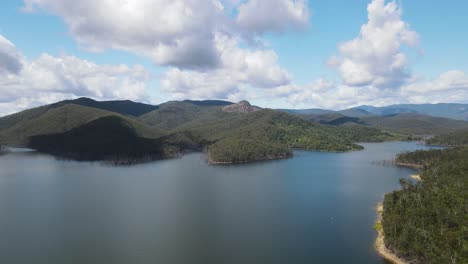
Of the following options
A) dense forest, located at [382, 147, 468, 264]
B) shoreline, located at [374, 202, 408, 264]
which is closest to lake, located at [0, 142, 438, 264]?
shoreline, located at [374, 202, 408, 264]

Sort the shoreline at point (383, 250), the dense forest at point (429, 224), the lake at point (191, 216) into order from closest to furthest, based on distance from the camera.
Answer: the dense forest at point (429, 224) < the shoreline at point (383, 250) < the lake at point (191, 216)

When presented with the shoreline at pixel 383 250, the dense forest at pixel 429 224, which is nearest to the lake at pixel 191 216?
the shoreline at pixel 383 250

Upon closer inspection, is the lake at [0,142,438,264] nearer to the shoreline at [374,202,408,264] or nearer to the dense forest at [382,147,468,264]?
the shoreline at [374,202,408,264]

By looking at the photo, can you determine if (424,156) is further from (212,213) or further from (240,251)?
(240,251)

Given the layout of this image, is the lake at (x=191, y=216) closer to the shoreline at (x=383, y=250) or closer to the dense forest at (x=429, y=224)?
the shoreline at (x=383, y=250)

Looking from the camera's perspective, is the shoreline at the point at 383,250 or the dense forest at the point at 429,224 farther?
the shoreline at the point at 383,250

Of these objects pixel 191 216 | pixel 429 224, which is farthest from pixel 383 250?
pixel 191 216

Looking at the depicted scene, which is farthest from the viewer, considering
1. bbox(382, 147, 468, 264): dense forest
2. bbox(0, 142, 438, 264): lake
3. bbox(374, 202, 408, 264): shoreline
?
bbox(0, 142, 438, 264): lake

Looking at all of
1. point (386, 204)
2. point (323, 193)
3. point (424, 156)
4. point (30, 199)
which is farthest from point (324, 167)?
point (30, 199)

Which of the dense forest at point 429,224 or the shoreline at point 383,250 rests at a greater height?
the dense forest at point 429,224
